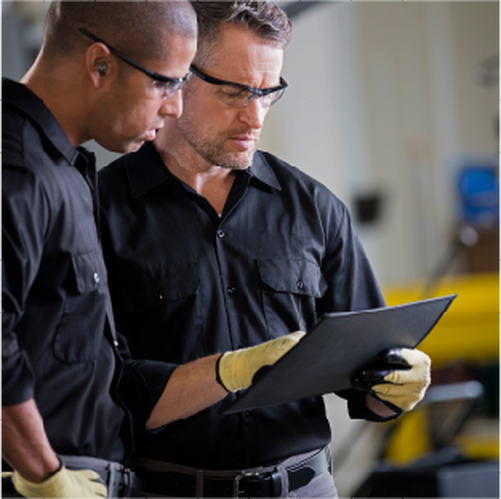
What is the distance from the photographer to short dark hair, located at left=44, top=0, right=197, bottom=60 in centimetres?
122

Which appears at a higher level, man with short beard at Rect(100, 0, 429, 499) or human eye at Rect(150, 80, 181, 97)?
human eye at Rect(150, 80, 181, 97)

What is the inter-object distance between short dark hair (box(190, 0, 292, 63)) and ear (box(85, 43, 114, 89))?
0.38 meters

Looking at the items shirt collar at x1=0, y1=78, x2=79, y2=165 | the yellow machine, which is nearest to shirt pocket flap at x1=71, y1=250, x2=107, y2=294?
shirt collar at x1=0, y1=78, x2=79, y2=165

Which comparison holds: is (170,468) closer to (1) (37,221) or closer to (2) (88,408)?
(2) (88,408)

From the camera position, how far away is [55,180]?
3.92 ft

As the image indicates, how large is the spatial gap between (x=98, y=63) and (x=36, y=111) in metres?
0.13

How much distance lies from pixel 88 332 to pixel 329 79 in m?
5.68

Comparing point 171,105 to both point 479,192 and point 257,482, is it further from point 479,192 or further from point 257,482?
point 479,192

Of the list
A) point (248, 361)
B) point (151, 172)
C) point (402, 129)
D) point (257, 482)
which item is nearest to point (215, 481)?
point (257, 482)

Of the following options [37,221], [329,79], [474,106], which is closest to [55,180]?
[37,221]

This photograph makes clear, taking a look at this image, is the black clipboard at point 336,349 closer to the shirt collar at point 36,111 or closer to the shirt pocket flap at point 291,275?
the shirt pocket flap at point 291,275

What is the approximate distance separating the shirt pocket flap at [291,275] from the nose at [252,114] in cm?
29

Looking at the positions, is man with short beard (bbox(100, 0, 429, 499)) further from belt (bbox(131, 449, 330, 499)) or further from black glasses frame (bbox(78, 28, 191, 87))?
black glasses frame (bbox(78, 28, 191, 87))

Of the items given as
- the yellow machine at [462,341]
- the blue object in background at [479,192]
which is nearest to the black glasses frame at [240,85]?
the yellow machine at [462,341]
